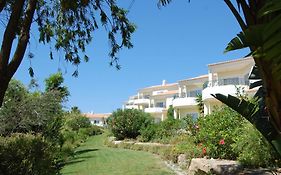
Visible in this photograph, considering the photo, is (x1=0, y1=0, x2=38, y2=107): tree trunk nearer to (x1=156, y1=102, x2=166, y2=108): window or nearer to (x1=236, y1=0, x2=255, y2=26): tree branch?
(x1=236, y1=0, x2=255, y2=26): tree branch

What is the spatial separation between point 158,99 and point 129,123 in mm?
42076

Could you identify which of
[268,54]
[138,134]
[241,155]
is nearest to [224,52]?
[268,54]

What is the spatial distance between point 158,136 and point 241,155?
15.6 metres

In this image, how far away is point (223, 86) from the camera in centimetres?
3669

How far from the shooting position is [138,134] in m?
33.0

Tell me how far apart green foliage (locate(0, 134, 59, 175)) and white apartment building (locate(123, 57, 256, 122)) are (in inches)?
605

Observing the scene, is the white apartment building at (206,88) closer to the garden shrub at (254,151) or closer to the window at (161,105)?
the window at (161,105)

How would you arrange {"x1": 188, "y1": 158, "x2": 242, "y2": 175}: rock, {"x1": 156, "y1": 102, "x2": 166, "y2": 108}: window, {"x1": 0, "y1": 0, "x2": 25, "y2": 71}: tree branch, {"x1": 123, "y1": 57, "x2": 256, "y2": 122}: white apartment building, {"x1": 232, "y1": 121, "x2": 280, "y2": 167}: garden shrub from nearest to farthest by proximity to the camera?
{"x1": 0, "y1": 0, "x2": 25, "y2": 71}: tree branch
{"x1": 188, "y1": 158, "x2": 242, "y2": 175}: rock
{"x1": 232, "y1": 121, "x2": 280, "y2": 167}: garden shrub
{"x1": 123, "y1": 57, "x2": 256, "y2": 122}: white apartment building
{"x1": 156, "y1": 102, "x2": 166, "y2": 108}: window

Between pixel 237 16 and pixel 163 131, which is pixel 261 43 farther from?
pixel 163 131

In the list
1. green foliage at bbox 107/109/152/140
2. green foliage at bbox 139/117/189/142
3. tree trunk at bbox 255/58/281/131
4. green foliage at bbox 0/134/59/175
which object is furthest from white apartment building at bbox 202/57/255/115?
tree trunk at bbox 255/58/281/131

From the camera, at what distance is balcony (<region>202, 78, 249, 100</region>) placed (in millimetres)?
35969

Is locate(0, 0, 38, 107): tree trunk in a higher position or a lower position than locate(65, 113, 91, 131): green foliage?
higher

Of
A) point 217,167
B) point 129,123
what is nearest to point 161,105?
point 129,123

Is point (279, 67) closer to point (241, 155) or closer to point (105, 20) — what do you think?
point (105, 20)
